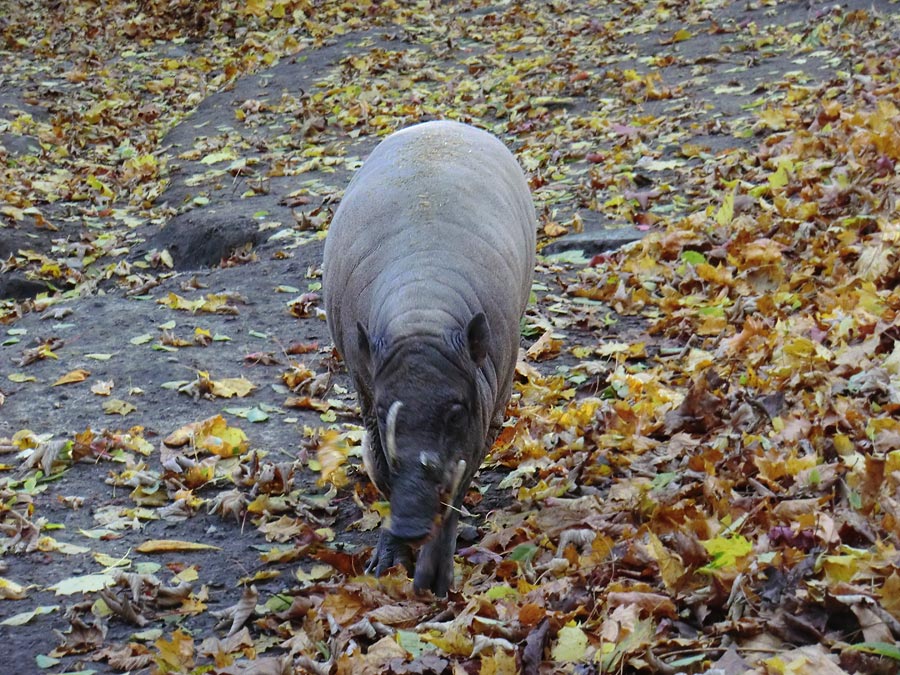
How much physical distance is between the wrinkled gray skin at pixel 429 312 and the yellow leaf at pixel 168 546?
0.82 m

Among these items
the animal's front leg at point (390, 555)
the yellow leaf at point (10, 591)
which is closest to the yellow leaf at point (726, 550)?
the animal's front leg at point (390, 555)

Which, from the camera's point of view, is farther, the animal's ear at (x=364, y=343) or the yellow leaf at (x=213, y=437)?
the yellow leaf at (x=213, y=437)

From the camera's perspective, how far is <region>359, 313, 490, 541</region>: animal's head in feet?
12.1

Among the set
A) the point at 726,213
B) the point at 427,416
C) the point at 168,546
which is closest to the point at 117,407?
the point at 168,546

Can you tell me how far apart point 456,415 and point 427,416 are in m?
0.14

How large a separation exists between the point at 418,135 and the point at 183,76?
38.1ft

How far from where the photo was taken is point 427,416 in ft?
12.3

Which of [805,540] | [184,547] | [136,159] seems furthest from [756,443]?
[136,159]

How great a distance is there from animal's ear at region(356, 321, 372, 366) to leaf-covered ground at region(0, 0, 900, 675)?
89 centimetres

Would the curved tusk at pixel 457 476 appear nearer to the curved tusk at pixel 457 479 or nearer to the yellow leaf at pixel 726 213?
the curved tusk at pixel 457 479

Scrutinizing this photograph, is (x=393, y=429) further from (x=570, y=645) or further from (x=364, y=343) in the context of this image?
(x=570, y=645)

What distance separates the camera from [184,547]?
15.2 feet

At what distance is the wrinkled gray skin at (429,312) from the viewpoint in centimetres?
375

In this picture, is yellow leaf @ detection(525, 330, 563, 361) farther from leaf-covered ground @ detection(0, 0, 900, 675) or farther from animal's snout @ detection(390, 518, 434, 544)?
animal's snout @ detection(390, 518, 434, 544)
